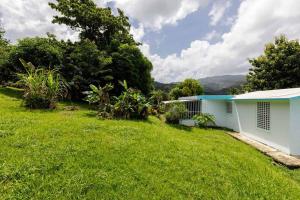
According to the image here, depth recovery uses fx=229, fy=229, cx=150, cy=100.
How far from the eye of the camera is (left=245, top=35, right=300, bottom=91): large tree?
20.9 m

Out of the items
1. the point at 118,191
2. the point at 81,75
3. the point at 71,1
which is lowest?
the point at 118,191

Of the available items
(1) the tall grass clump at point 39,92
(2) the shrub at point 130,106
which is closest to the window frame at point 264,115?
(2) the shrub at point 130,106

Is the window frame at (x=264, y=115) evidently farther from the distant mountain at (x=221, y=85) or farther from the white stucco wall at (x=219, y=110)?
the distant mountain at (x=221, y=85)

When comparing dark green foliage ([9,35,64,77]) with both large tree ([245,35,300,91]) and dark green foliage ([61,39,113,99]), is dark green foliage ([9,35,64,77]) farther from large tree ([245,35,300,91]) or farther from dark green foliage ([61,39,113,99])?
large tree ([245,35,300,91])

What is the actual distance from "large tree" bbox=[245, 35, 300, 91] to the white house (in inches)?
343

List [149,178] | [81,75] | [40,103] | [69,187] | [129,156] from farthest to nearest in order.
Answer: [81,75], [40,103], [129,156], [149,178], [69,187]

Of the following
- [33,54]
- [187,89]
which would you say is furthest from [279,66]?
[33,54]

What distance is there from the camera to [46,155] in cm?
542

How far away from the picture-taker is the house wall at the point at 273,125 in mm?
9146

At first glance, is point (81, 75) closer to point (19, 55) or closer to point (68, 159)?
point (19, 55)

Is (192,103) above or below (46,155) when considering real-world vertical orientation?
above

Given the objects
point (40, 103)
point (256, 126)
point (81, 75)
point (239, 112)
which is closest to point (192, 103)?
point (239, 112)

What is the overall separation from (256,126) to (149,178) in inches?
338

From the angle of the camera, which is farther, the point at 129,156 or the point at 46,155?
the point at 129,156
